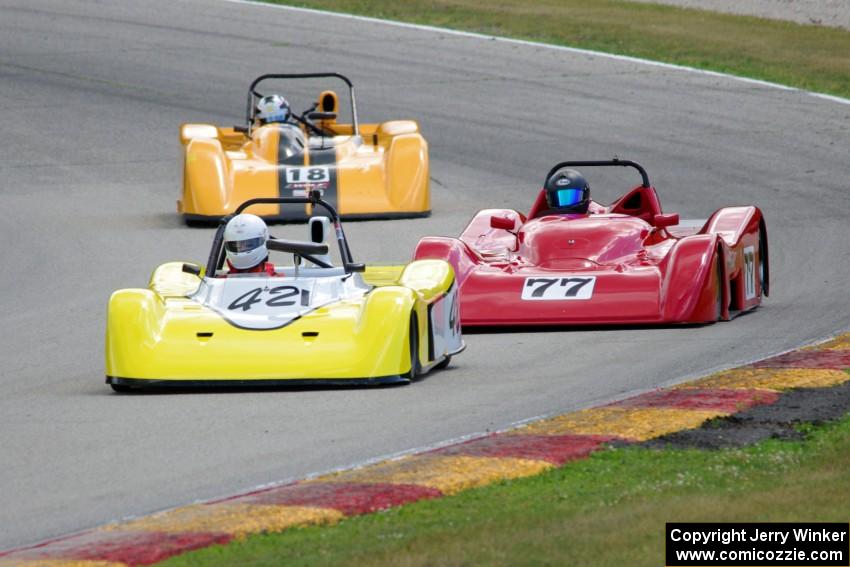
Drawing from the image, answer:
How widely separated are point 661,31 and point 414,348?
1960 cm

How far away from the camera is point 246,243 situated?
10.7m

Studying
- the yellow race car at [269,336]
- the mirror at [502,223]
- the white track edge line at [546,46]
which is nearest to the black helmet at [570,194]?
the mirror at [502,223]

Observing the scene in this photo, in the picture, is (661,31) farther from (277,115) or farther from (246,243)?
(246,243)

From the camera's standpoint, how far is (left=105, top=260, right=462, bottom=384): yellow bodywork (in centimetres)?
992

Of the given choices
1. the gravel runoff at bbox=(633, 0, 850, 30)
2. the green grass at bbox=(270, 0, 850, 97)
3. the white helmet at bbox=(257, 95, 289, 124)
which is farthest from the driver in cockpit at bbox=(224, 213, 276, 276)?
the gravel runoff at bbox=(633, 0, 850, 30)

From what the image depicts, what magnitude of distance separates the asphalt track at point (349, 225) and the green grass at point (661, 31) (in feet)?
3.33

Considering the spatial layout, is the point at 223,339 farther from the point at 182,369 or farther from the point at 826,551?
the point at 826,551

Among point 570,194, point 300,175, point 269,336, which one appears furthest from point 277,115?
point 269,336

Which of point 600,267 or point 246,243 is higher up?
point 246,243

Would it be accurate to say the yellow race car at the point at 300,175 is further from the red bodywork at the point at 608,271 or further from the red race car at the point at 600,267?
the red bodywork at the point at 608,271

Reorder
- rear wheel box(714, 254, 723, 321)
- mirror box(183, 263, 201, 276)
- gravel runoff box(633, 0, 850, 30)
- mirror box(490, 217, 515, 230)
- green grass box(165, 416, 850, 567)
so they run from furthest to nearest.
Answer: gravel runoff box(633, 0, 850, 30) < mirror box(490, 217, 515, 230) < rear wheel box(714, 254, 723, 321) < mirror box(183, 263, 201, 276) < green grass box(165, 416, 850, 567)

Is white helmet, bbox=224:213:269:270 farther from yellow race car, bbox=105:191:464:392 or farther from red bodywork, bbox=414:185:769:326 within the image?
red bodywork, bbox=414:185:769:326

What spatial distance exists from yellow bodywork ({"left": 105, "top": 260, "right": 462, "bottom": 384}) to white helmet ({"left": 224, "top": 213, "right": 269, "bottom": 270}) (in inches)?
28.7

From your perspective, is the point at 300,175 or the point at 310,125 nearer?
the point at 300,175
